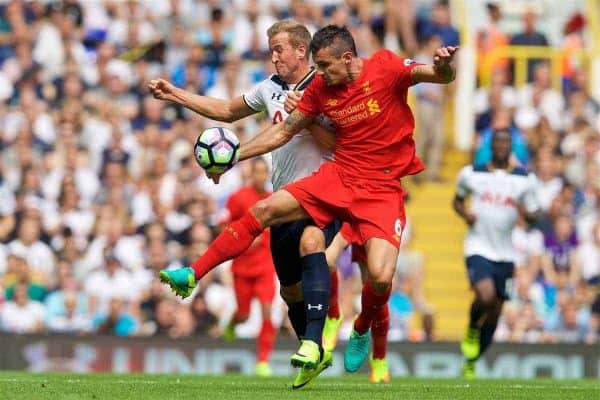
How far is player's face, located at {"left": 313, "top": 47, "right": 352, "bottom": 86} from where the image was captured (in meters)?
12.0

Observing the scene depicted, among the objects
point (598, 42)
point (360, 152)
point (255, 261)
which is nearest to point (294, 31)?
point (360, 152)

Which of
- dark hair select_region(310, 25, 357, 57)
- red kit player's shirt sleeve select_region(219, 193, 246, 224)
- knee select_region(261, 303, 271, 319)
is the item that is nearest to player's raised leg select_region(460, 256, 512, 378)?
knee select_region(261, 303, 271, 319)

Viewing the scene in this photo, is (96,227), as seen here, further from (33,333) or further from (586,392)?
(586,392)

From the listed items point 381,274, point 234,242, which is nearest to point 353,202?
point 381,274

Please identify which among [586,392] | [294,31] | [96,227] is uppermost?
[294,31]

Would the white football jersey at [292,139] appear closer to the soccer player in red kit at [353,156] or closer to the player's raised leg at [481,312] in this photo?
the soccer player in red kit at [353,156]

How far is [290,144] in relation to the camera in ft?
42.0

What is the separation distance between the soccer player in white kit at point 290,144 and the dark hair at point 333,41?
0.55 metres

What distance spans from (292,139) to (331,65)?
952mm

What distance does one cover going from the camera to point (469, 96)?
23469 millimetres

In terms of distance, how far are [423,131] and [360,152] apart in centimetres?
1019

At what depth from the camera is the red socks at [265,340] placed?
17.5 metres

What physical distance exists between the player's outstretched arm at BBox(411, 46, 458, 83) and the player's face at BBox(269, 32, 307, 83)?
3.31 feet

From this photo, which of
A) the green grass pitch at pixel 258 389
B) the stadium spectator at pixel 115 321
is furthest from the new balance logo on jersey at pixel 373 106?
the stadium spectator at pixel 115 321
